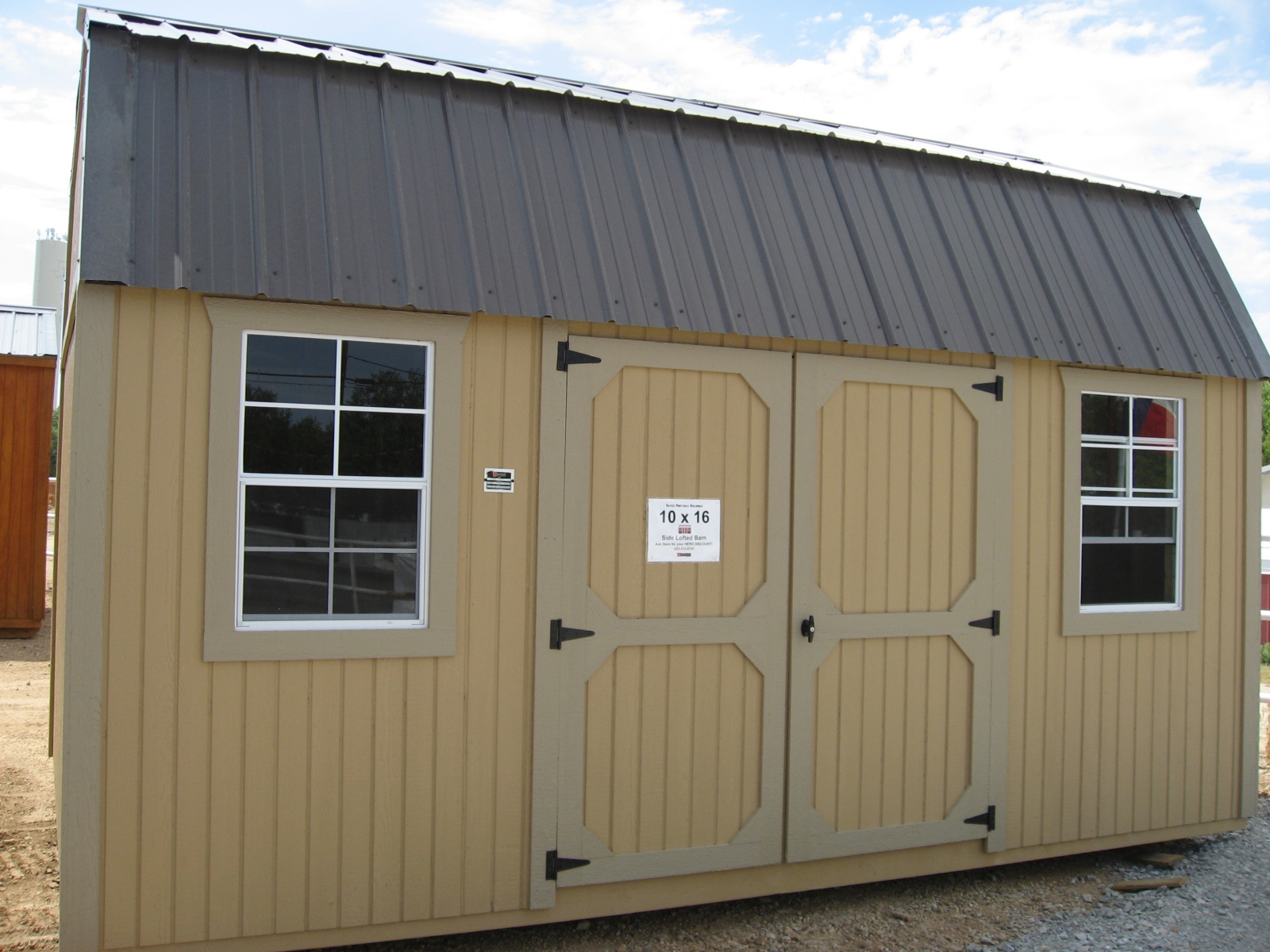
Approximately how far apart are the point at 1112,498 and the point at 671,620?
2706 millimetres

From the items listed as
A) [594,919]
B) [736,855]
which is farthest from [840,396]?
[594,919]

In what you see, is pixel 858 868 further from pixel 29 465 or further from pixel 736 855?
pixel 29 465

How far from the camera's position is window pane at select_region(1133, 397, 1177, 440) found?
18.1 feet

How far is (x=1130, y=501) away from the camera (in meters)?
5.49

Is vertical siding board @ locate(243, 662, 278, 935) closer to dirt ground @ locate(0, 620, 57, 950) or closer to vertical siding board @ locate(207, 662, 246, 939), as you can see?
vertical siding board @ locate(207, 662, 246, 939)

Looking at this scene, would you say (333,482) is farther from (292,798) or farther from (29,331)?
(29,331)

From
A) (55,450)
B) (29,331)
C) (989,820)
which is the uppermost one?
(29,331)

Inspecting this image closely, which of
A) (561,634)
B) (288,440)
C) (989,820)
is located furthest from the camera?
(989,820)

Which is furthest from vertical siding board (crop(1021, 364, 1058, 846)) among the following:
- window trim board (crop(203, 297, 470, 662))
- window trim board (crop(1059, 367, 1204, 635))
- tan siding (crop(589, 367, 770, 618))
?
window trim board (crop(203, 297, 470, 662))

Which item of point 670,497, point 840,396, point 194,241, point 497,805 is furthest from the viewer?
point 840,396

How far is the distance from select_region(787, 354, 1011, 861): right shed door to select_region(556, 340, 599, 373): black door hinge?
107cm

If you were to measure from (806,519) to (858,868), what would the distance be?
1736 mm

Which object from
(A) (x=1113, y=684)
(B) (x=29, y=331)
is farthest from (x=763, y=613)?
(B) (x=29, y=331)

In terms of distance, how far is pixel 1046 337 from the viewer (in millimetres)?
5156
